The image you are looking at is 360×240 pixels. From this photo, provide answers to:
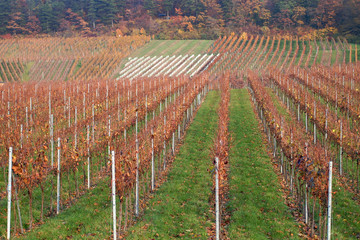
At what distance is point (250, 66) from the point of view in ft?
177

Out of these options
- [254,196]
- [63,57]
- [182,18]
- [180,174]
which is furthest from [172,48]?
[254,196]

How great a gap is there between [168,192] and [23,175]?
4566mm

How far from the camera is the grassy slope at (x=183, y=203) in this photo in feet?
31.9

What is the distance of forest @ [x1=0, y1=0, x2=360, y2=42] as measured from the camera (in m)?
81.2

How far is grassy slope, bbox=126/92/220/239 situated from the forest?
208 feet

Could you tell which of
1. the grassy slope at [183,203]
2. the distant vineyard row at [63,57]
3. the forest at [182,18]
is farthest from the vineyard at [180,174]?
the forest at [182,18]

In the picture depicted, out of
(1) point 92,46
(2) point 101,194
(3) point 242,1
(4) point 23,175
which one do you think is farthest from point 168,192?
(3) point 242,1

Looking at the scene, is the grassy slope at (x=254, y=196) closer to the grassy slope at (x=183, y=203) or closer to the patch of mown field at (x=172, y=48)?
the grassy slope at (x=183, y=203)

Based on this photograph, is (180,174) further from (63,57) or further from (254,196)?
(63,57)

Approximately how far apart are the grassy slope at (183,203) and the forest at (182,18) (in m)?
63.2

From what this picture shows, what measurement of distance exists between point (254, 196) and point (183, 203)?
2.18m

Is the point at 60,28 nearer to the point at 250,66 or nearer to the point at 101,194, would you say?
the point at 250,66

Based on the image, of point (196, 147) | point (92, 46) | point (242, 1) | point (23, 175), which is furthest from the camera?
point (242, 1)

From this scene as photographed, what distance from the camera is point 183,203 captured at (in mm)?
11680
